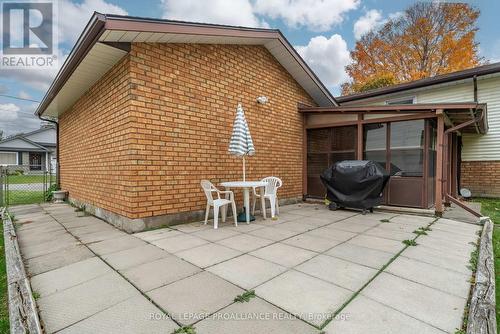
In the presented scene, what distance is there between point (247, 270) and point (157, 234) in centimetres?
209

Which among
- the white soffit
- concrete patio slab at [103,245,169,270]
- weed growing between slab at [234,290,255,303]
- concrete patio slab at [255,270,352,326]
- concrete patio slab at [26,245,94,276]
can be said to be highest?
the white soffit

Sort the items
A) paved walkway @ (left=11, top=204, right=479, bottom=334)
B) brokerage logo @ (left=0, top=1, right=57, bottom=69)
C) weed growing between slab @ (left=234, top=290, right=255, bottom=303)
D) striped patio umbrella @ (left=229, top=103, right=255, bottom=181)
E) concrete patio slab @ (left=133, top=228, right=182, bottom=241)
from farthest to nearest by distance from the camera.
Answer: brokerage logo @ (left=0, top=1, right=57, bottom=69) < striped patio umbrella @ (left=229, top=103, right=255, bottom=181) < concrete patio slab @ (left=133, top=228, right=182, bottom=241) < weed growing between slab @ (left=234, top=290, right=255, bottom=303) < paved walkway @ (left=11, top=204, right=479, bottom=334)

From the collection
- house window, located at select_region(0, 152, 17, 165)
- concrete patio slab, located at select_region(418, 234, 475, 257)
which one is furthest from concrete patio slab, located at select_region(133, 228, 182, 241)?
house window, located at select_region(0, 152, 17, 165)

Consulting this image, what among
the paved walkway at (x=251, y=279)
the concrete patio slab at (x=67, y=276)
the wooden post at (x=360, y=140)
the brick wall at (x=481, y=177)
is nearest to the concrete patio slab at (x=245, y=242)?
the paved walkway at (x=251, y=279)

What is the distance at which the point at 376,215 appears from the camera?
592cm

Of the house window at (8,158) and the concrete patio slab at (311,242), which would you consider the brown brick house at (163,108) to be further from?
the house window at (8,158)

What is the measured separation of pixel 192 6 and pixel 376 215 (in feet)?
26.4

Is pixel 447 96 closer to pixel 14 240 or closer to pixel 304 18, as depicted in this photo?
pixel 304 18

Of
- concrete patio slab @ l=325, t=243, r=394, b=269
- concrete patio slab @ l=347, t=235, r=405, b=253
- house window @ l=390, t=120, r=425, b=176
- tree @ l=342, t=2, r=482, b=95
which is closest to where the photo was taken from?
concrete patio slab @ l=325, t=243, r=394, b=269

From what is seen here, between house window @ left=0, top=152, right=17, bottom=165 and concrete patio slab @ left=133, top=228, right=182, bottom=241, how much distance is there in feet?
123

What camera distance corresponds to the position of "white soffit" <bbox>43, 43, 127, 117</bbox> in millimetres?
4336

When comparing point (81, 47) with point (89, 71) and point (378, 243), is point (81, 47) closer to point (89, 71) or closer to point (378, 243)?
point (89, 71)

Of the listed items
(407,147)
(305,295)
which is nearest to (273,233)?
(305,295)

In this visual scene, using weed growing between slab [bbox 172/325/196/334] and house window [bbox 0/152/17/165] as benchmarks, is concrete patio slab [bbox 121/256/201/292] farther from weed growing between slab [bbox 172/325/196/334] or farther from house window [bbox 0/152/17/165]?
house window [bbox 0/152/17/165]
